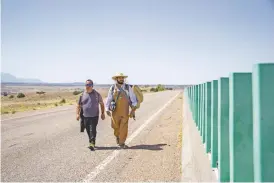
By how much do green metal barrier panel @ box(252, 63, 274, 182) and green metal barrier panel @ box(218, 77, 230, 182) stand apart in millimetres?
1320

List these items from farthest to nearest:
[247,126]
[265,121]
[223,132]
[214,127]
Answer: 1. [214,127]
2. [223,132]
3. [247,126]
4. [265,121]

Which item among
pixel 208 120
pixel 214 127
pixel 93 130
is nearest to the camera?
pixel 214 127

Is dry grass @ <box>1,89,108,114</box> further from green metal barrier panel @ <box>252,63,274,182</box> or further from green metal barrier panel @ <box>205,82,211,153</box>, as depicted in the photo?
green metal barrier panel @ <box>252,63,274,182</box>

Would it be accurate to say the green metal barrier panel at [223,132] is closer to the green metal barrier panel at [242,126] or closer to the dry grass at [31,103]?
the green metal barrier panel at [242,126]

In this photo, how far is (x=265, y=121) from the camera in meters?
2.02

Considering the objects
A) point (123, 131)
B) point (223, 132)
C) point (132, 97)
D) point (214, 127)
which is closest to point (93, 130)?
point (123, 131)

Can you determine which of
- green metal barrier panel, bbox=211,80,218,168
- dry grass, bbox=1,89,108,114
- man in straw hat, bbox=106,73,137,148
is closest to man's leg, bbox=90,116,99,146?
man in straw hat, bbox=106,73,137,148

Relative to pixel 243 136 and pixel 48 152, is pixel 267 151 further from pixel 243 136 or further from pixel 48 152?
pixel 48 152

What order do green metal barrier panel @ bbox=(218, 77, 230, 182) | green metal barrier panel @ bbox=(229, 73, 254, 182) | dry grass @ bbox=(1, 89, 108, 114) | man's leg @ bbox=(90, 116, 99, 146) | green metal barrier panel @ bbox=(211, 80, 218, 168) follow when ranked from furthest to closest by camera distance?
dry grass @ bbox=(1, 89, 108, 114) → man's leg @ bbox=(90, 116, 99, 146) → green metal barrier panel @ bbox=(211, 80, 218, 168) → green metal barrier panel @ bbox=(218, 77, 230, 182) → green metal barrier panel @ bbox=(229, 73, 254, 182)

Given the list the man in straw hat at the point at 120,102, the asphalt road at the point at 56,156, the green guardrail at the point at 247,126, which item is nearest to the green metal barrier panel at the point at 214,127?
the green guardrail at the point at 247,126

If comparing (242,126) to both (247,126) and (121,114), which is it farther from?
(121,114)

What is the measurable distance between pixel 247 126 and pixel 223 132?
84cm

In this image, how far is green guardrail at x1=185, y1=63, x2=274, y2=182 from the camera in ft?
6.61

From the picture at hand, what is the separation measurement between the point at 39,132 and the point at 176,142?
16.3ft
